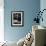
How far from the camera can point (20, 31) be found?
563 centimetres

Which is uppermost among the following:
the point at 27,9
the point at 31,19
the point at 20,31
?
the point at 27,9

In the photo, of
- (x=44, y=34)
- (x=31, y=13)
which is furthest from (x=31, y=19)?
(x=44, y=34)

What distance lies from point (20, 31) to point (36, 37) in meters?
3.00

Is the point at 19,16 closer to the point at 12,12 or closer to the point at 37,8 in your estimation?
the point at 12,12

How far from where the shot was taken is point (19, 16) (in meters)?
5.61

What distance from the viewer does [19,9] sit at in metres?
5.61

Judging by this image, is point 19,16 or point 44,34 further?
point 19,16

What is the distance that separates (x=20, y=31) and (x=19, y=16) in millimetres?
626

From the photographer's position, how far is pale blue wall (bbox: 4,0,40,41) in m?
5.59

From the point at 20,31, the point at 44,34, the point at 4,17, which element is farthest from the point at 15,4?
the point at 44,34

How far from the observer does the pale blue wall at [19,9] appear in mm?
5590

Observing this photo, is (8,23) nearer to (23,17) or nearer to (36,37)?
(23,17)

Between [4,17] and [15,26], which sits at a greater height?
[4,17]

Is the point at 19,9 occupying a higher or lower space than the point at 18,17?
higher
